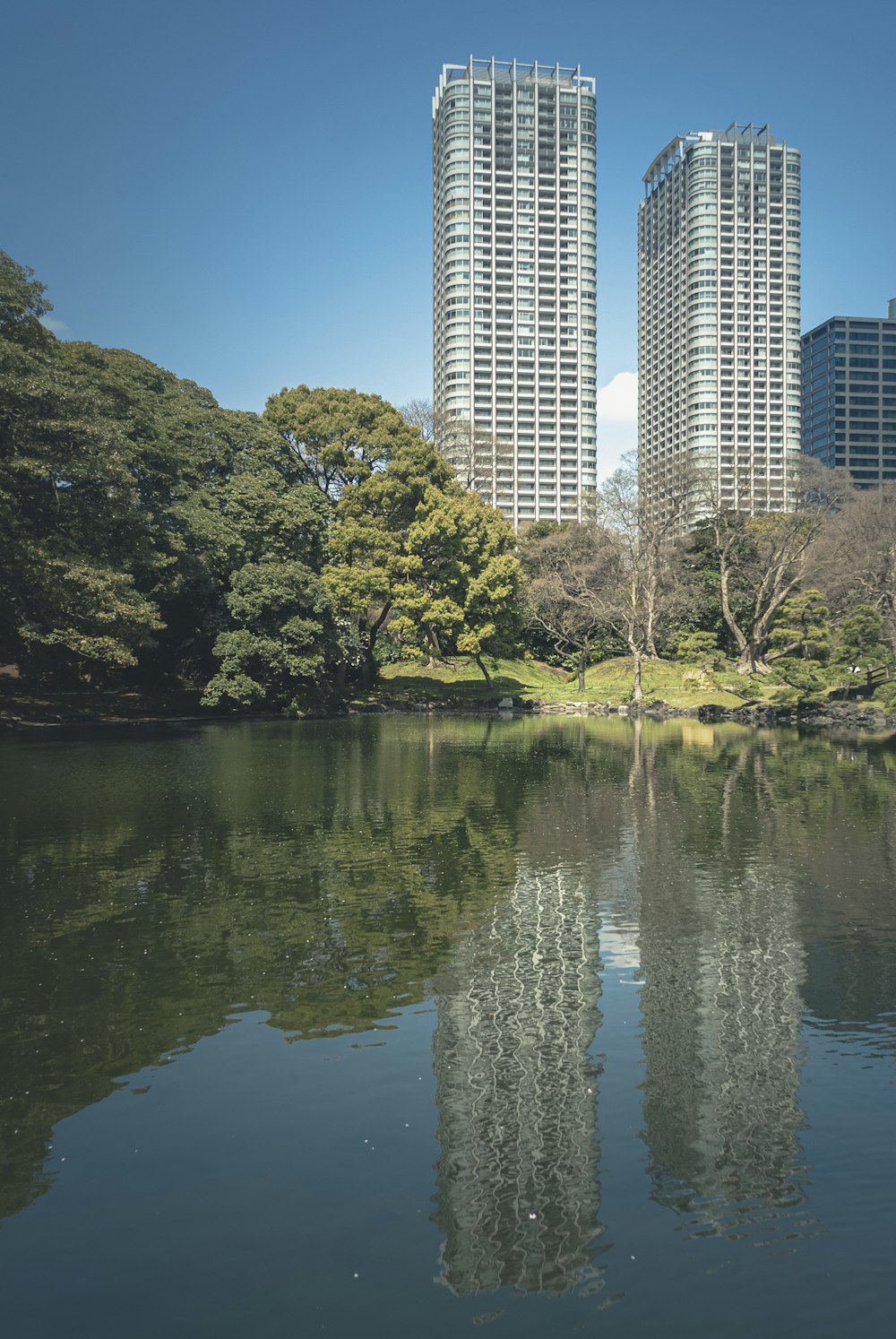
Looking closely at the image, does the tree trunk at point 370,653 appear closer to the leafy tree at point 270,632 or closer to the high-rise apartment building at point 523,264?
the leafy tree at point 270,632

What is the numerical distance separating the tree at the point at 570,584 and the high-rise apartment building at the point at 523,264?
273 ft

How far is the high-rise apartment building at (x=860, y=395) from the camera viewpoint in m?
166

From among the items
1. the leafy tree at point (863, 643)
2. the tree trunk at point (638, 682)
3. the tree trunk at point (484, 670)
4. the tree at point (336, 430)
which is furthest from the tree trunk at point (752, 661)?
the tree at point (336, 430)

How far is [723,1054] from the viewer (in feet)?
25.0

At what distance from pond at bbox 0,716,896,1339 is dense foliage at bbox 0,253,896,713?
1890 centimetres

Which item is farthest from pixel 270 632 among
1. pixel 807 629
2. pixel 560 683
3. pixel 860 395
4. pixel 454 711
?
pixel 860 395

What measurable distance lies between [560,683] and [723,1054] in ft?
173

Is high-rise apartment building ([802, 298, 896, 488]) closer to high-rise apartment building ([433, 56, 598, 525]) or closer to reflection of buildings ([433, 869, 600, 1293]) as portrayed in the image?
high-rise apartment building ([433, 56, 598, 525])

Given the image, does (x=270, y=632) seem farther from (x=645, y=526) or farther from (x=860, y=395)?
(x=860, y=395)

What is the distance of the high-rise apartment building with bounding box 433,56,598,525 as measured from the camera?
14150 centimetres

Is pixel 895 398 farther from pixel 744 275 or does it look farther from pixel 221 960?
pixel 221 960

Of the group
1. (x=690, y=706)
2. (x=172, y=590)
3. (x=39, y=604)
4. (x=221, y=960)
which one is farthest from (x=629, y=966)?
(x=690, y=706)

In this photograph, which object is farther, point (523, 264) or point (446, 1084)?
point (523, 264)

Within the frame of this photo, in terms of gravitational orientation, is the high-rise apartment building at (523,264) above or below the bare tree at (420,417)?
above
